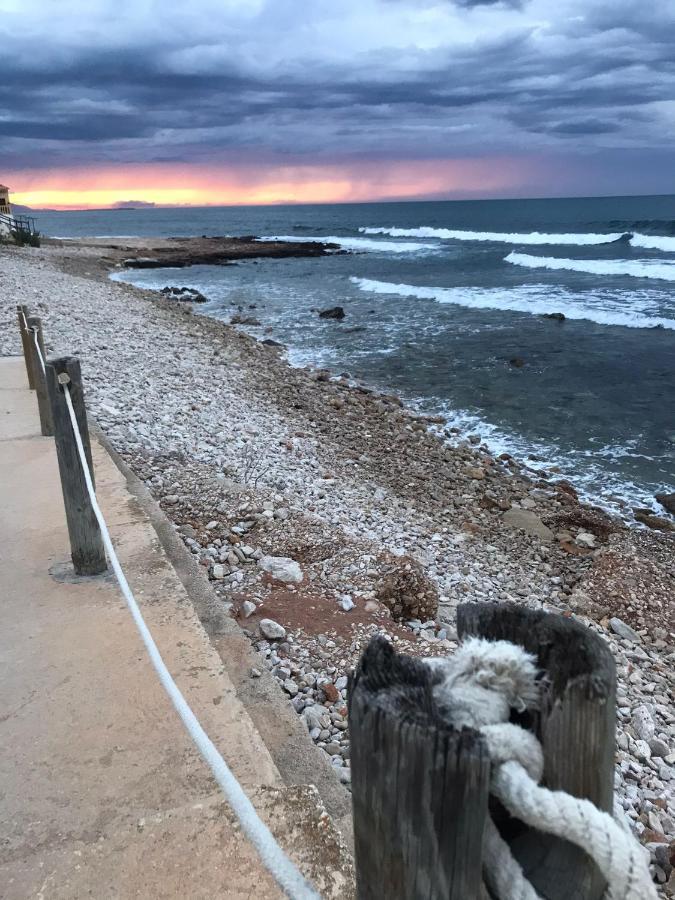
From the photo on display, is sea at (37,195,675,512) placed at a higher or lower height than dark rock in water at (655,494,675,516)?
higher

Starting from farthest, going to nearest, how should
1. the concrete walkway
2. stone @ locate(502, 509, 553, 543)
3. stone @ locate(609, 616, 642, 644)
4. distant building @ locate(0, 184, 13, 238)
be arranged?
1. distant building @ locate(0, 184, 13, 238)
2. stone @ locate(502, 509, 553, 543)
3. stone @ locate(609, 616, 642, 644)
4. the concrete walkway

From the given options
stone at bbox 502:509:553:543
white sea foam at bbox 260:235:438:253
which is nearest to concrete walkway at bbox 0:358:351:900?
stone at bbox 502:509:553:543

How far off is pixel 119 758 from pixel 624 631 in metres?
4.11

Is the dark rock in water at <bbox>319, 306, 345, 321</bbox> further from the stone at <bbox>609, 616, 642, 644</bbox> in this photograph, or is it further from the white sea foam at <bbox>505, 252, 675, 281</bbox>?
the stone at <bbox>609, 616, 642, 644</bbox>

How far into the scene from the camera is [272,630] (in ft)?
13.8

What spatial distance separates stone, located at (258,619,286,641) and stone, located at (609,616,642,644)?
2.79 meters

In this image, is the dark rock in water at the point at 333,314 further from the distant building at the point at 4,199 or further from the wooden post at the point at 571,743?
the distant building at the point at 4,199

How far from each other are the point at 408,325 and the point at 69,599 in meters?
18.7

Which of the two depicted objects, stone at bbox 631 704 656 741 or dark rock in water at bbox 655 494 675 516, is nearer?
stone at bbox 631 704 656 741

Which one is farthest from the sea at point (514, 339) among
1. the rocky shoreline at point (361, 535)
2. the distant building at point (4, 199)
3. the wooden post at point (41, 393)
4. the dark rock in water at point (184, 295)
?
the distant building at point (4, 199)

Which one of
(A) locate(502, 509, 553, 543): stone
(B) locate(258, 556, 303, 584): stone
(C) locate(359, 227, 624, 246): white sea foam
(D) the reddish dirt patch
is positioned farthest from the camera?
(C) locate(359, 227, 624, 246): white sea foam

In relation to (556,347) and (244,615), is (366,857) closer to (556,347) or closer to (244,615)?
(244,615)

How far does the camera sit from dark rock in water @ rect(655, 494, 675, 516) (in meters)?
8.31

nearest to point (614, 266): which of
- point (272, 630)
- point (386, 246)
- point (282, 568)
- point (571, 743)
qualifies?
point (386, 246)
